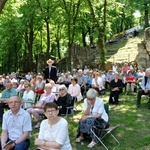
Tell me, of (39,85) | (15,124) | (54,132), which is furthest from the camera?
(39,85)

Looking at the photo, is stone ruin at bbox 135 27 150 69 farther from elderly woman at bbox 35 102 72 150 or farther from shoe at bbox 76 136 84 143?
elderly woman at bbox 35 102 72 150

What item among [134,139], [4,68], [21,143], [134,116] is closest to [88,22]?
[4,68]

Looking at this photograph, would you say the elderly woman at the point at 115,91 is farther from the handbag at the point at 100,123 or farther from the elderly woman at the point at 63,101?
the handbag at the point at 100,123

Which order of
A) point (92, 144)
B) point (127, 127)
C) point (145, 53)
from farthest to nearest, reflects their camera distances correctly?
point (145, 53)
point (127, 127)
point (92, 144)

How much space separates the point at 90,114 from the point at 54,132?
2503 millimetres

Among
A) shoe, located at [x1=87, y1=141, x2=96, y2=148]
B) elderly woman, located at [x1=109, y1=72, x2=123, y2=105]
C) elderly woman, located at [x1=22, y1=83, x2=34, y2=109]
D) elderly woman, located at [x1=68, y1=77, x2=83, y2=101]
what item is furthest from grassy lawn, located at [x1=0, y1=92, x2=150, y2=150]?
→ elderly woman, located at [x1=22, y1=83, x2=34, y2=109]

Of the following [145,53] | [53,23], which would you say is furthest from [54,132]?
[53,23]

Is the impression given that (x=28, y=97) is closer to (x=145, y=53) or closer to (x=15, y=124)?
(x=15, y=124)

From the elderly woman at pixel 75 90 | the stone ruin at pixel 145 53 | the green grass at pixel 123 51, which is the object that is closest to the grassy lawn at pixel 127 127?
the elderly woman at pixel 75 90

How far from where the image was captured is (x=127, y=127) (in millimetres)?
7500

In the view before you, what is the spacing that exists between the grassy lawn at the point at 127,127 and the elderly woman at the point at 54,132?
6.71 ft

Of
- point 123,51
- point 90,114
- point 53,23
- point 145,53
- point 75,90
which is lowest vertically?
point 90,114

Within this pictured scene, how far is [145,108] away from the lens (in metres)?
9.95

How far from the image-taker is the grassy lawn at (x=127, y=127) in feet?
20.0
